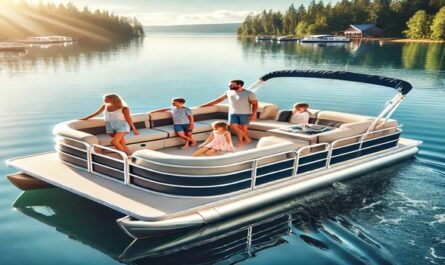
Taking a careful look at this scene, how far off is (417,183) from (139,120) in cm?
577

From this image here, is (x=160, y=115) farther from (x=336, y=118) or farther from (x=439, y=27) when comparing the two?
(x=439, y=27)

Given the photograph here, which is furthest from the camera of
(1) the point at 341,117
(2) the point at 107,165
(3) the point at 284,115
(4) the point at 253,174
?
(3) the point at 284,115

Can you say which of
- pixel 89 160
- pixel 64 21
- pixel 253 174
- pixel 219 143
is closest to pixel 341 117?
pixel 219 143

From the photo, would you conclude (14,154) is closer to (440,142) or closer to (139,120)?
(139,120)

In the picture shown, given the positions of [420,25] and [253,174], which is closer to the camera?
[253,174]

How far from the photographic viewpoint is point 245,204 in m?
6.14

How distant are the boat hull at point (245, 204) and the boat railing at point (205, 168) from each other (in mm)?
170

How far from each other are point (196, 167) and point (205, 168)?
5.3 inches

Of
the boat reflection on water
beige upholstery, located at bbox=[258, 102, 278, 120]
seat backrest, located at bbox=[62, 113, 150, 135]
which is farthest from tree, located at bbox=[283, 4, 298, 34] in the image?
the boat reflection on water

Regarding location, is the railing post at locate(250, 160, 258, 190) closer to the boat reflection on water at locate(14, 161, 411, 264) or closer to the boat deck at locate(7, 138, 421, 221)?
the boat deck at locate(7, 138, 421, 221)

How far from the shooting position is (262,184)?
649cm

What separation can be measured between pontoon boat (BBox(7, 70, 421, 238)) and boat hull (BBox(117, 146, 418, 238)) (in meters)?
0.01

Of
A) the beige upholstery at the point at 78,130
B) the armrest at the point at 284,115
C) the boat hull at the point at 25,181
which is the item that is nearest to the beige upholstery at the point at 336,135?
the armrest at the point at 284,115

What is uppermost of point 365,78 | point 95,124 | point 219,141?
point 365,78
